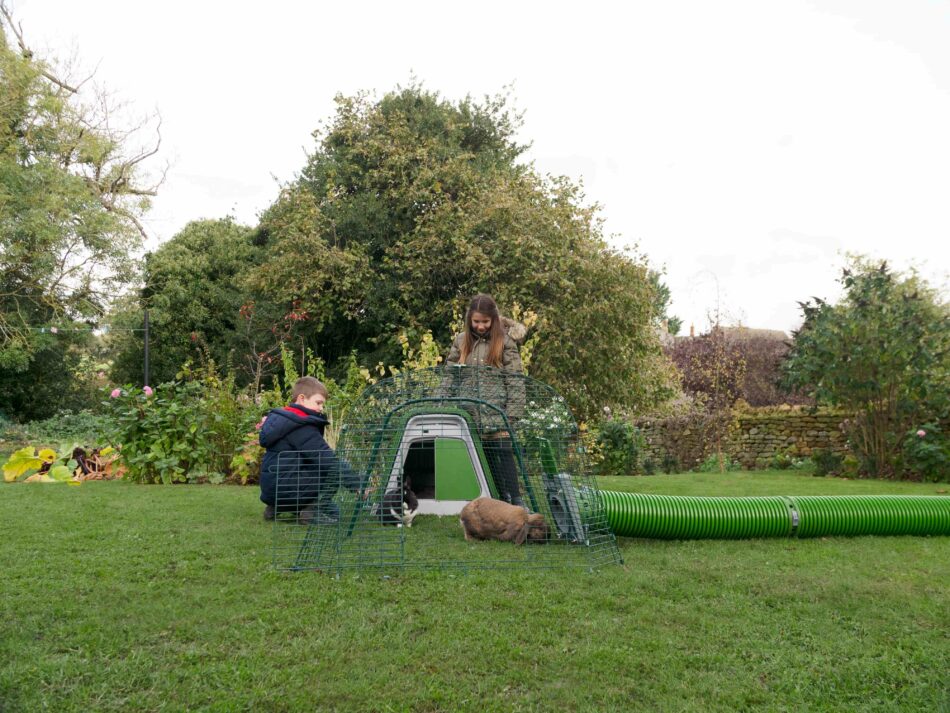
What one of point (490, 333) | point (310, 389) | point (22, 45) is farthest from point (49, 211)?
point (490, 333)

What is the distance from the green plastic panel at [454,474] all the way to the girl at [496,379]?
0.33 meters

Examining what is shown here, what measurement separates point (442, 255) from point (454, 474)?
27.3 ft

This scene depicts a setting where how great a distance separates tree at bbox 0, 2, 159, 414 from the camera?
18.2 metres

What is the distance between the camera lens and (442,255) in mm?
13367

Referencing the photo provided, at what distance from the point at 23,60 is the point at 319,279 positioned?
1158 centimetres

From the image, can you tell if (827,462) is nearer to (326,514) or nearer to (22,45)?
(326,514)

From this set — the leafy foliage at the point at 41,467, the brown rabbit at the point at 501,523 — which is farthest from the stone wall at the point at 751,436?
the leafy foliage at the point at 41,467

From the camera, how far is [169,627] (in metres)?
2.84

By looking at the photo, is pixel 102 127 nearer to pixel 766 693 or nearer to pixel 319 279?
pixel 319 279

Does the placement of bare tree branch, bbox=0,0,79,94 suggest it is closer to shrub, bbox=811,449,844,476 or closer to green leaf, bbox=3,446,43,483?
green leaf, bbox=3,446,43,483

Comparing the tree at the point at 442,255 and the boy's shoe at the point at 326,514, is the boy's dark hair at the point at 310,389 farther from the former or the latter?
the tree at the point at 442,255

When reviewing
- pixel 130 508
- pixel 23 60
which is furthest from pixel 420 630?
pixel 23 60

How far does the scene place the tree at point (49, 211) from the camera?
18156 mm

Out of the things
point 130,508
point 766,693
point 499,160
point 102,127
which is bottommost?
point 766,693
